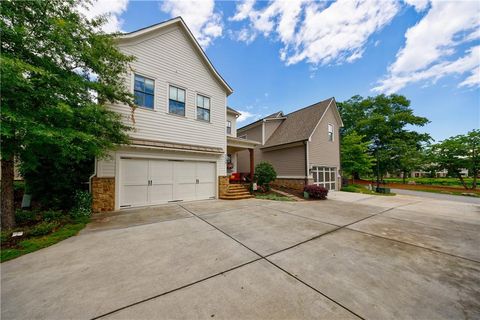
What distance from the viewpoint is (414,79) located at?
1830cm

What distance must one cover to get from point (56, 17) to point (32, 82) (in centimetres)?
200

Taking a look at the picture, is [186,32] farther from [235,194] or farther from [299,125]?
[299,125]

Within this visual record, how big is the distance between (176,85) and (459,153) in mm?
30114

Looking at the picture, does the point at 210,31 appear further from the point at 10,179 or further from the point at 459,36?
the point at 459,36

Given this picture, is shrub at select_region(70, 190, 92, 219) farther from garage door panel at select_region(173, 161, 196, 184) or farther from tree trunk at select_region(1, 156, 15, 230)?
garage door panel at select_region(173, 161, 196, 184)

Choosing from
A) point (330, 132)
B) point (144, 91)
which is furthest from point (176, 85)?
point (330, 132)

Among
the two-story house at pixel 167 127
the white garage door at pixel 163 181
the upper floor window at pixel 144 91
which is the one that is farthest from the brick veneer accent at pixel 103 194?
the upper floor window at pixel 144 91

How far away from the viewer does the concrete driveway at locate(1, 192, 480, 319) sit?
1936 mm

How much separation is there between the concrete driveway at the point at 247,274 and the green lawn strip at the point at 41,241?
0.25m

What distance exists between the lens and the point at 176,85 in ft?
27.8

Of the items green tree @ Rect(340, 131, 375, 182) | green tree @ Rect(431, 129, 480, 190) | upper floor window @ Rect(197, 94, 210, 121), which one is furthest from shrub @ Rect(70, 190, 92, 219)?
green tree @ Rect(431, 129, 480, 190)

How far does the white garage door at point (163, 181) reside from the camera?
7.11m

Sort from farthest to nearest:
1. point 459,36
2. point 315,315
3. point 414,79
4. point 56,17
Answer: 1. point 414,79
2. point 459,36
3. point 56,17
4. point 315,315

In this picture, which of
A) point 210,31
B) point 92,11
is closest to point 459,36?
point 210,31
